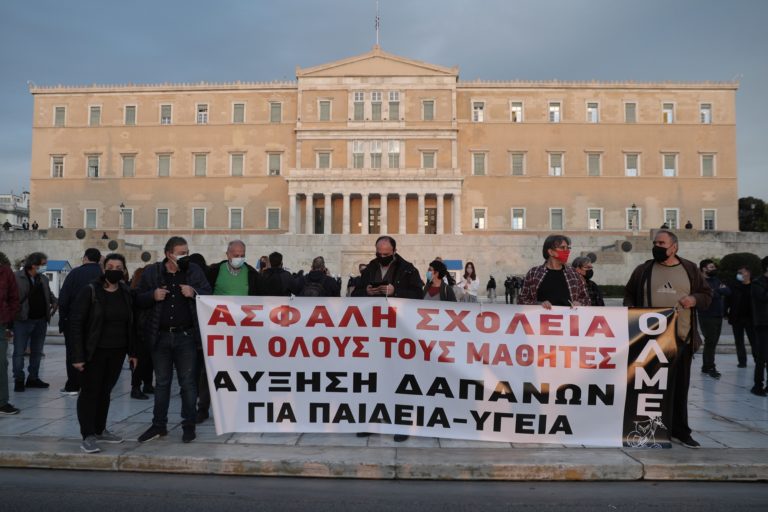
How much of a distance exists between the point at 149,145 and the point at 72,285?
43827 mm

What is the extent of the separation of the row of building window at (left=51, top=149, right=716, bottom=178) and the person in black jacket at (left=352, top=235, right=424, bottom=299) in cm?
3945

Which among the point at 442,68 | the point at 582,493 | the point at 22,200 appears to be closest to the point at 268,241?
the point at 442,68

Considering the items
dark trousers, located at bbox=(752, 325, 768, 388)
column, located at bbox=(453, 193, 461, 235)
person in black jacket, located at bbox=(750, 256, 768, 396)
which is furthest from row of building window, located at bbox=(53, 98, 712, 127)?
dark trousers, located at bbox=(752, 325, 768, 388)

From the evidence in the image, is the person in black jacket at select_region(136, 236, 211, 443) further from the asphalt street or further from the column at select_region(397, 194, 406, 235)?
the column at select_region(397, 194, 406, 235)

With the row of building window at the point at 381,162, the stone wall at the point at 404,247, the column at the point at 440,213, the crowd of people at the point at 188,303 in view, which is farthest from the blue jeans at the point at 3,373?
the row of building window at the point at 381,162

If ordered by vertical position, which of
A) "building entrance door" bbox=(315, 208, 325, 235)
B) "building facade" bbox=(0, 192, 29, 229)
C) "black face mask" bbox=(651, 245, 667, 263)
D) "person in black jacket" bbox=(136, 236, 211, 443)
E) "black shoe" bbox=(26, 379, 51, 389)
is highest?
"building facade" bbox=(0, 192, 29, 229)

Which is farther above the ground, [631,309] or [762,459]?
[631,309]

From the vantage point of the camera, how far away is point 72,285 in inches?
296

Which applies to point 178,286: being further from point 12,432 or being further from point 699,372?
point 699,372

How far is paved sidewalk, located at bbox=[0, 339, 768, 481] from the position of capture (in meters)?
4.55

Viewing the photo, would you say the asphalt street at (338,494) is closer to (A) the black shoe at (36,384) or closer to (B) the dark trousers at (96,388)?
(B) the dark trousers at (96,388)

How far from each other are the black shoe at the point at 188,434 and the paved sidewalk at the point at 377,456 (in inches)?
2.4

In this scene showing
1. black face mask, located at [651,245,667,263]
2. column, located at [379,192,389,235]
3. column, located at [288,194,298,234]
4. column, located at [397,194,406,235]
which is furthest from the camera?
column, located at [288,194,298,234]

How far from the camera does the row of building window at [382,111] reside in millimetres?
45375
